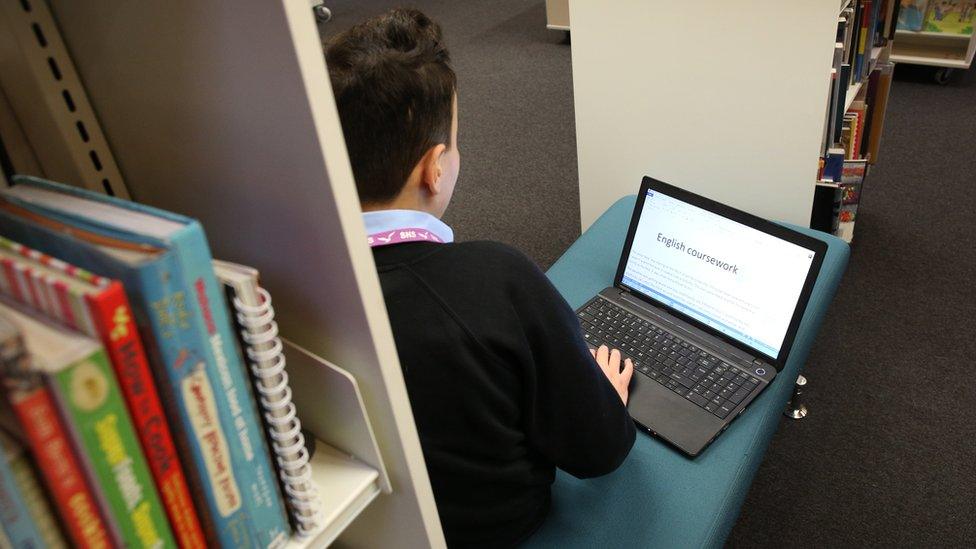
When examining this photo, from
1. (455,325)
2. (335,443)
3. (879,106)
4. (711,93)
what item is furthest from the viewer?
(879,106)

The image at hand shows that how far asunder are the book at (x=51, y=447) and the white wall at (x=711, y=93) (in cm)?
162

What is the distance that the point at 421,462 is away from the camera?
66 centimetres

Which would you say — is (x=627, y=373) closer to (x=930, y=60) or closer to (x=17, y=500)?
(x=17, y=500)

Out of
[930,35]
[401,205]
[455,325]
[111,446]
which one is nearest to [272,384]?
[111,446]

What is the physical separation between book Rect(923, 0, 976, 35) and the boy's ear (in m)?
3.12

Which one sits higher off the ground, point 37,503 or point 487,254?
point 37,503

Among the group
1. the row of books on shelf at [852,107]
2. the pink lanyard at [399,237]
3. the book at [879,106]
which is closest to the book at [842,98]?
the row of books on shelf at [852,107]

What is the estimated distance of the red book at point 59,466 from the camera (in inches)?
16.1

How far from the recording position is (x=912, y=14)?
3.35m

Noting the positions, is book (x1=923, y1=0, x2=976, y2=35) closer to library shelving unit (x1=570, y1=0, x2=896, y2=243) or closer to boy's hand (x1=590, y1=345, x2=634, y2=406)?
library shelving unit (x1=570, y1=0, x2=896, y2=243)

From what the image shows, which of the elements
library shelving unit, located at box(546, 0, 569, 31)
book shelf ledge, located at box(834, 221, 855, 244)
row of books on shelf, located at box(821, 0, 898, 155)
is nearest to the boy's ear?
row of books on shelf, located at box(821, 0, 898, 155)

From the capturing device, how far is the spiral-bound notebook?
51cm

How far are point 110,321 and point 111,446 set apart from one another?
0.24 feet

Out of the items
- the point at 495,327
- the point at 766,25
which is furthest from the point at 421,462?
the point at 766,25
